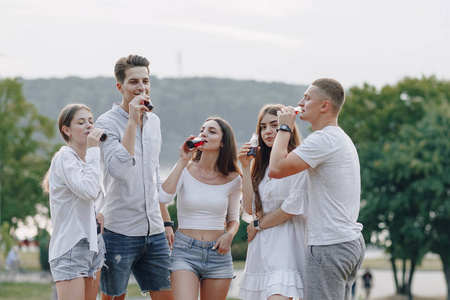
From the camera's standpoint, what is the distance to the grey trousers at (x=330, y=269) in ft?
15.5

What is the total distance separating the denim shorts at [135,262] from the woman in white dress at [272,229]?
0.80 meters

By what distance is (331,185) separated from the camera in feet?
15.6

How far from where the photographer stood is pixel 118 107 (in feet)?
18.8

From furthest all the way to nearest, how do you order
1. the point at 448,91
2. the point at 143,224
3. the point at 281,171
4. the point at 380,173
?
1. the point at 448,91
2. the point at 380,173
3. the point at 143,224
4. the point at 281,171

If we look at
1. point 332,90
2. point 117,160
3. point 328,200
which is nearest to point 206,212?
point 117,160

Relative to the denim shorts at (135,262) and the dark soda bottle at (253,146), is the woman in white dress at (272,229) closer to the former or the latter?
the dark soda bottle at (253,146)

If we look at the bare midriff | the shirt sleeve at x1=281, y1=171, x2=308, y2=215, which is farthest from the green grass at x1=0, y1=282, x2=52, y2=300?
the shirt sleeve at x1=281, y1=171, x2=308, y2=215

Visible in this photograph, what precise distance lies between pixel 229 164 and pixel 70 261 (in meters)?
1.68

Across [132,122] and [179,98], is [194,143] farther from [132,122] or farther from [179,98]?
[179,98]

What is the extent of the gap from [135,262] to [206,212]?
0.76 m

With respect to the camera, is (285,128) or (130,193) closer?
(285,128)

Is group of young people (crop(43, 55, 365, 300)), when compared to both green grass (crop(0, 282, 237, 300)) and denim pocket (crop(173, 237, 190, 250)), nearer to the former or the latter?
denim pocket (crop(173, 237, 190, 250))

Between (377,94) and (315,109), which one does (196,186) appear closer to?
(315,109)

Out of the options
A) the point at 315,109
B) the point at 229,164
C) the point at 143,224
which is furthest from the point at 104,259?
the point at 315,109
